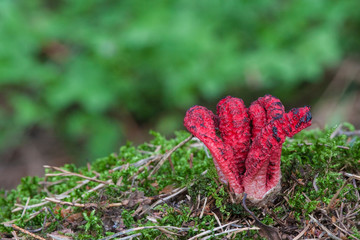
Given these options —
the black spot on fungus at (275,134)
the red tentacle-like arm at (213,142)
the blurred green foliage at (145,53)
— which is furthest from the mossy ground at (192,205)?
the blurred green foliage at (145,53)

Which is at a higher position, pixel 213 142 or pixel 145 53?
pixel 145 53

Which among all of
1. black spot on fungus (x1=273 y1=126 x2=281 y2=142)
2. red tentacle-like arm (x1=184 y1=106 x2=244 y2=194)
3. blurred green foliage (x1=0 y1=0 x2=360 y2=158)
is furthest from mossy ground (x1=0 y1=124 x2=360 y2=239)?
blurred green foliage (x1=0 y1=0 x2=360 y2=158)

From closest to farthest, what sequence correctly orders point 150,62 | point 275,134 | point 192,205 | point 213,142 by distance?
1. point 275,134
2. point 213,142
3. point 192,205
4. point 150,62

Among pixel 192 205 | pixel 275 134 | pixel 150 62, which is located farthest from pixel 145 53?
pixel 275 134

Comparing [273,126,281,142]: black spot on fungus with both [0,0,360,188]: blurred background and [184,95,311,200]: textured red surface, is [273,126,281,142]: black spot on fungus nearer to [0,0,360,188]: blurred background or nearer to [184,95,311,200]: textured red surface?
[184,95,311,200]: textured red surface

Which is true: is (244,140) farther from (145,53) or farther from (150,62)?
(145,53)

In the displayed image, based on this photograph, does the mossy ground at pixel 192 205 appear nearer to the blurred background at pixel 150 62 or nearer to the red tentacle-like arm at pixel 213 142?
the red tentacle-like arm at pixel 213 142
